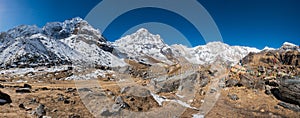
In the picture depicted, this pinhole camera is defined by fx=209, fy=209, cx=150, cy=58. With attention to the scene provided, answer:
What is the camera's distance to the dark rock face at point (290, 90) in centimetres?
2191

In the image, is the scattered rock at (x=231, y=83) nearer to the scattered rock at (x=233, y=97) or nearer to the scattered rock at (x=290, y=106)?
the scattered rock at (x=233, y=97)

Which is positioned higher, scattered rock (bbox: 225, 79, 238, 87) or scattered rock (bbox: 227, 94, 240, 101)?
scattered rock (bbox: 225, 79, 238, 87)

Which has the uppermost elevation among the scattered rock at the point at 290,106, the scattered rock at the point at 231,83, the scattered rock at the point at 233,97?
the scattered rock at the point at 231,83

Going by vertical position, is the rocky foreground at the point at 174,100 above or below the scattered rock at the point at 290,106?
above

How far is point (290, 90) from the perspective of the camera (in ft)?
74.9

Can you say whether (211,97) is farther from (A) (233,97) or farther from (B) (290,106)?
(B) (290,106)

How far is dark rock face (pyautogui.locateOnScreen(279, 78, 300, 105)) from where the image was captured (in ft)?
71.9

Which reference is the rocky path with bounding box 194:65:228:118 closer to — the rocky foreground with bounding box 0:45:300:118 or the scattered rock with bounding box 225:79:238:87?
the rocky foreground with bounding box 0:45:300:118

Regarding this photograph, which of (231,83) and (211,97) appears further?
(231,83)

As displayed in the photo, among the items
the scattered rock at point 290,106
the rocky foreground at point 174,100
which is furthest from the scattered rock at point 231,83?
the scattered rock at point 290,106

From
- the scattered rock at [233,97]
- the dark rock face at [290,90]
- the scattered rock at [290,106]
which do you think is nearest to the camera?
the scattered rock at [290,106]


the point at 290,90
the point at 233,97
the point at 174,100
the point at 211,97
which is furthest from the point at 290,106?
the point at 174,100

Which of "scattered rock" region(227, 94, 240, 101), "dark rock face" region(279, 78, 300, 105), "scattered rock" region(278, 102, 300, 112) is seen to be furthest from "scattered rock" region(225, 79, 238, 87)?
"scattered rock" region(278, 102, 300, 112)

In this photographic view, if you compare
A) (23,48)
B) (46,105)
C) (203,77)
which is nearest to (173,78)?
(203,77)
